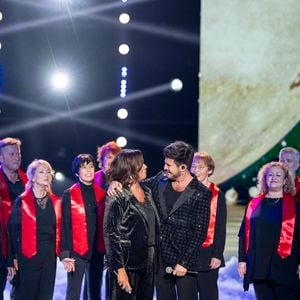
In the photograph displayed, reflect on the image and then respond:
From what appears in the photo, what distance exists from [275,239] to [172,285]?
0.69 m

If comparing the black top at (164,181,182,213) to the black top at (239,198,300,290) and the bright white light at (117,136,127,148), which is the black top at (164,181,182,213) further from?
the bright white light at (117,136,127,148)

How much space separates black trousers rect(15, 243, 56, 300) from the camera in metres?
4.19

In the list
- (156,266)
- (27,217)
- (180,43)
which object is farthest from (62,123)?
(156,266)

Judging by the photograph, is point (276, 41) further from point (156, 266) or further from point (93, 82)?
point (156, 266)

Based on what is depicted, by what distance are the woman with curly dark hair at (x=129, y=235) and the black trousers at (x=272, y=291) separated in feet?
2.77

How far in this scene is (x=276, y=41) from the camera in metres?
5.95

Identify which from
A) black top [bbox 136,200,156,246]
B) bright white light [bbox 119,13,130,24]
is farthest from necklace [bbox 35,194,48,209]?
bright white light [bbox 119,13,130,24]

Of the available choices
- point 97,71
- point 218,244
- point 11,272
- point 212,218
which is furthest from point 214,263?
point 97,71

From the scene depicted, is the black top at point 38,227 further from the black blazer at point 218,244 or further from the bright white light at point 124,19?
the bright white light at point 124,19

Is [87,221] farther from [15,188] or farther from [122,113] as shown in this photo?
[122,113]

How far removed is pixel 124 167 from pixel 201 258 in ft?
3.70

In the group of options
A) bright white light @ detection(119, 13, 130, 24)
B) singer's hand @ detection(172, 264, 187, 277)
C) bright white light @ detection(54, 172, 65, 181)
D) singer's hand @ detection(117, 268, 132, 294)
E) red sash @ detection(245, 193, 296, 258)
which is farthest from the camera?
bright white light @ detection(54, 172, 65, 181)

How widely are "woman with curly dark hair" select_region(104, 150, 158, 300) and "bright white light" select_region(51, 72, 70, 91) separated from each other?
9.01 feet

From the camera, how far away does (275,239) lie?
3836 millimetres
